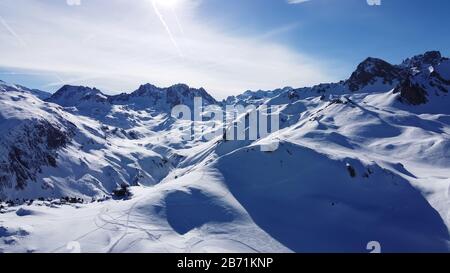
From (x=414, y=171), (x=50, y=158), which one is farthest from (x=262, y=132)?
(x=50, y=158)

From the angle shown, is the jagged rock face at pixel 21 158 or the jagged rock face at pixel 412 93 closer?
the jagged rock face at pixel 412 93

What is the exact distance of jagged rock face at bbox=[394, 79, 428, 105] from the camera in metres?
155

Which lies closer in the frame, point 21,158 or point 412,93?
point 412,93

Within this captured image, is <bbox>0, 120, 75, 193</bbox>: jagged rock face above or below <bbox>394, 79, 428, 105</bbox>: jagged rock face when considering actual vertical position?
below

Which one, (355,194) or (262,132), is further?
(262,132)

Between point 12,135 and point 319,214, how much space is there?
7102 inches

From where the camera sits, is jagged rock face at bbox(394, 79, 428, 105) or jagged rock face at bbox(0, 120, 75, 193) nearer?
jagged rock face at bbox(394, 79, 428, 105)

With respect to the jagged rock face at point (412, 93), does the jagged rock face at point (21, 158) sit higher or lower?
lower

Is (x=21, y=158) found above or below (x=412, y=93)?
below

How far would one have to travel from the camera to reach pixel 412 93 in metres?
158

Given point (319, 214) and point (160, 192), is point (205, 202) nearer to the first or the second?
point (160, 192)

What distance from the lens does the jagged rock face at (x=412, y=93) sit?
508 ft
